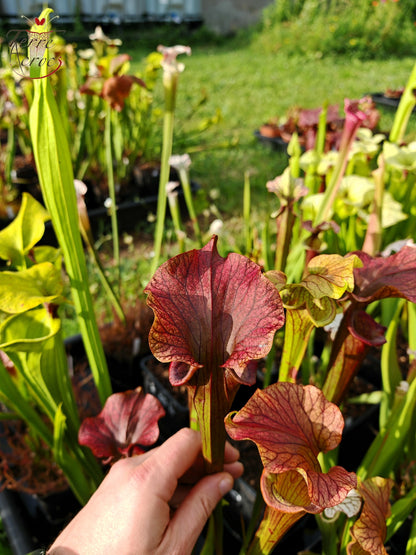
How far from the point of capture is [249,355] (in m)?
→ 0.51

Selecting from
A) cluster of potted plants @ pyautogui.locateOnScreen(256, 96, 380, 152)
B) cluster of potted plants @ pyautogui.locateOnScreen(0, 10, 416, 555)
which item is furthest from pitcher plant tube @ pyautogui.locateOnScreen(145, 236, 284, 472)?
cluster of potted plants @ pyautogui.locateOnScreen(256, 96, 380, 152)

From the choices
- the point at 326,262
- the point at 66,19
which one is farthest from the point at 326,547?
the point at 66,19

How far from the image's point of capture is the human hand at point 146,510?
576 mm

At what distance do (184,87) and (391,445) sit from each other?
529cm

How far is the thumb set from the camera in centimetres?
62

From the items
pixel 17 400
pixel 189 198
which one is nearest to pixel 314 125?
pixel 189 198

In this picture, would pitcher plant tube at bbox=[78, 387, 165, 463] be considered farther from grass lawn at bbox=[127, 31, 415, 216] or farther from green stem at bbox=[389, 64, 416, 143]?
grass lawn at bbox=[127, 31, 415, 216]

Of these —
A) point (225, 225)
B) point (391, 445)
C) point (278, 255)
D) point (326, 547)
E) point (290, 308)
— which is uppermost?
point (290, 308)

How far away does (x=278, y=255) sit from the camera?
1060mm

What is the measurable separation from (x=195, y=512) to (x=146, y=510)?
8 centimetres

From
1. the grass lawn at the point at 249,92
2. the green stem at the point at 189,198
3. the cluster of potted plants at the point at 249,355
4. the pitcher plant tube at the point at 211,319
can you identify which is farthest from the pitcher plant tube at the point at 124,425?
the grass lawn at the point at 249,92

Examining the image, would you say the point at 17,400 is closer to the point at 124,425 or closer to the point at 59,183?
the point at 124,425

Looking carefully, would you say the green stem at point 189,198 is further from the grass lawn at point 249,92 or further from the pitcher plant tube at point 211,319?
the grass lawn at point 249,92

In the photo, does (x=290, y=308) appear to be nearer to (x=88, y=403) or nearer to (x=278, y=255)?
(x=278, y=255)
